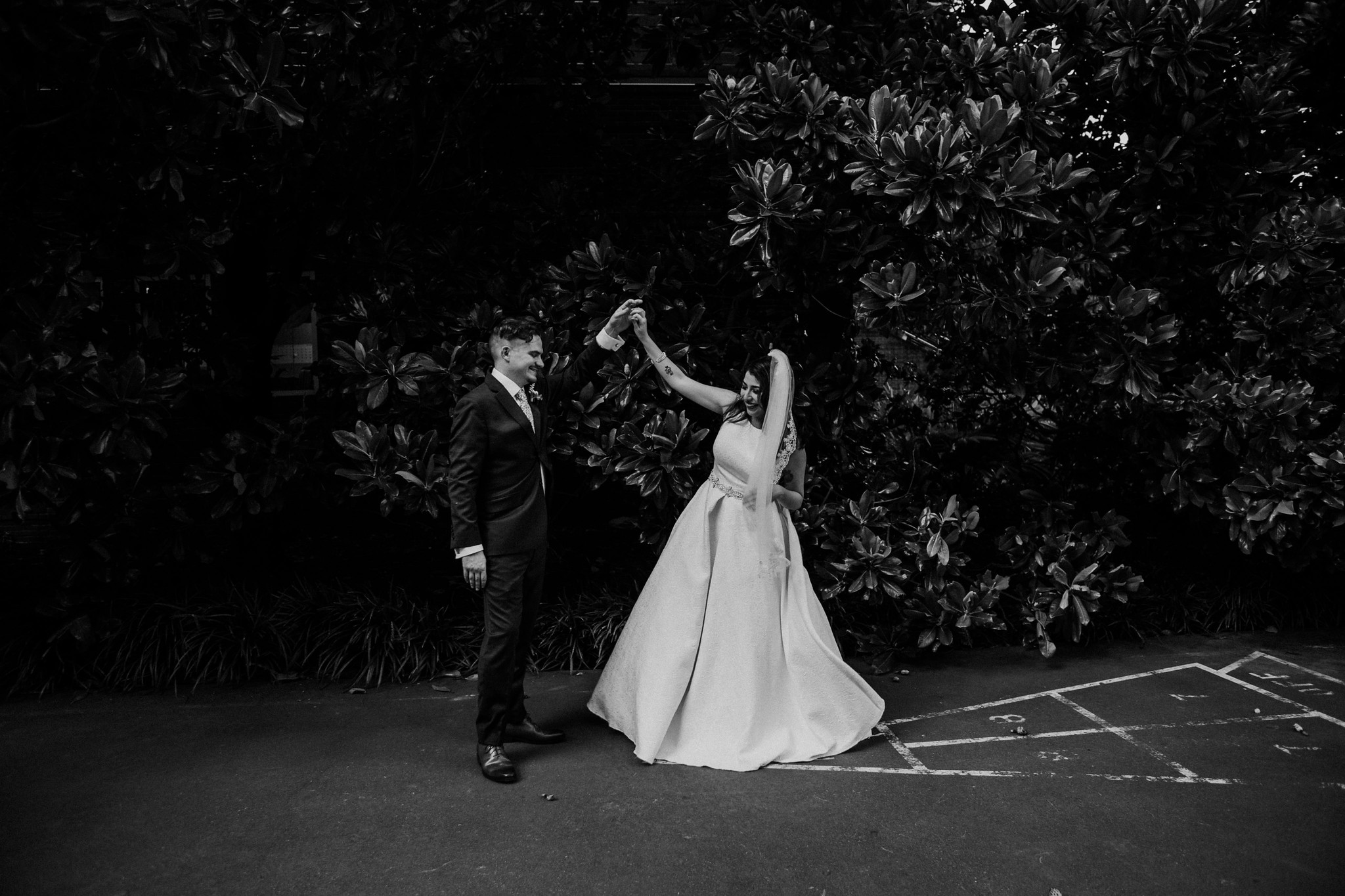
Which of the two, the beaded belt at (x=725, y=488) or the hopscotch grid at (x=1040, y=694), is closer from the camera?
the beaded belt at (x=725, y=488)

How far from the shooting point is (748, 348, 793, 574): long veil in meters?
5.12

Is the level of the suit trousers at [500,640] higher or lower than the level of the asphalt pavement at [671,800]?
higher

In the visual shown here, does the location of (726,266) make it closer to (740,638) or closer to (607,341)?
(607,341)

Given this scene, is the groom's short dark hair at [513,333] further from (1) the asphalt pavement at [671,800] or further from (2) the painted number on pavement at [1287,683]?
(2) the painted number on pavement at [1287,683]

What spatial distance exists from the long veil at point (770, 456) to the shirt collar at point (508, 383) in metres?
1.29

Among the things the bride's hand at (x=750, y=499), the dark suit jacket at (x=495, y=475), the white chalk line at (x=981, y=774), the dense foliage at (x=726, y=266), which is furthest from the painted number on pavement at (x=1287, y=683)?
the dark suit jacket at (x=495, y=475)

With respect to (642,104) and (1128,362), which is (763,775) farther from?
(642,104)

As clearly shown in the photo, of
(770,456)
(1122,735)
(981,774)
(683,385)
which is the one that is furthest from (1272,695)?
(683,385)

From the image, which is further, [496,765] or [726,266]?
[726,266]

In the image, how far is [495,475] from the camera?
4.88 meters

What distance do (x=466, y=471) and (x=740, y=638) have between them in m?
1.63

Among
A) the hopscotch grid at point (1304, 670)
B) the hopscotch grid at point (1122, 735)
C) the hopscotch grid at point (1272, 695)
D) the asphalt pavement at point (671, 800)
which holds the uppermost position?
the hopscotch grid at point (1304, 670)

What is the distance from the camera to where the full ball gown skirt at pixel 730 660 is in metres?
5.04

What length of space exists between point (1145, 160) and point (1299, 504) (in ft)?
7.91
